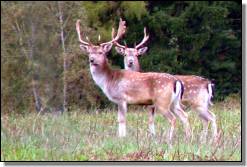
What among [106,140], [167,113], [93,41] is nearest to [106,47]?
[167,113]

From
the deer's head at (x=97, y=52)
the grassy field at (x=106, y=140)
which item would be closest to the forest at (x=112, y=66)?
the grassy field at (x=106, y=140)

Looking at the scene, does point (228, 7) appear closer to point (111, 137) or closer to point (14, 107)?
point (111, 137)

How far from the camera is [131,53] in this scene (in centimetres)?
658

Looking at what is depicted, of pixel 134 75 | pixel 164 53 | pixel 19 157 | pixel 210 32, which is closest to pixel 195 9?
pixel 210 32

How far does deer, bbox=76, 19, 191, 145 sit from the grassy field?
0.21 ft

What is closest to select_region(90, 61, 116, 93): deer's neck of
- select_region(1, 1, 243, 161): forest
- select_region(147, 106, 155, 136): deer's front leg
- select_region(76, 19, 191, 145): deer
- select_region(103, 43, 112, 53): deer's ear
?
select_region(76, 19, 191, 145): deer

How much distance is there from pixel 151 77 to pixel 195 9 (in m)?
2.36

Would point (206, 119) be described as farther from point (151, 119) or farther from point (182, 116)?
point (151, 119)

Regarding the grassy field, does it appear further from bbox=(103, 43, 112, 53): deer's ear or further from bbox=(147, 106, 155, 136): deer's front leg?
bbox=(103, 43, 112, 53): deer's ear

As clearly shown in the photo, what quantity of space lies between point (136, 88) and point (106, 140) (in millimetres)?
716

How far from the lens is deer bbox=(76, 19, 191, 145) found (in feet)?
18.0

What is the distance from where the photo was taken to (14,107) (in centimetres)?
893

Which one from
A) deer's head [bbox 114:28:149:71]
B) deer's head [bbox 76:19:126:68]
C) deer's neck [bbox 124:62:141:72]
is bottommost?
deer's neck [bbox 124:62:141:72]

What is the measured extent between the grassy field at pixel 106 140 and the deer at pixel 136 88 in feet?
0.21
